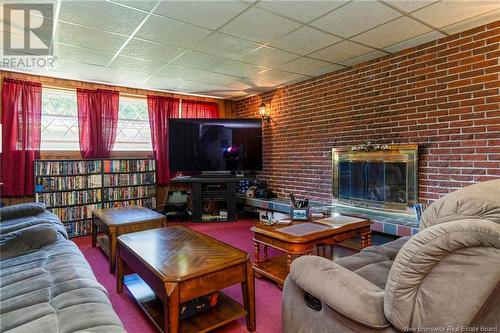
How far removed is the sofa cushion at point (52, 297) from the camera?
1.14 m

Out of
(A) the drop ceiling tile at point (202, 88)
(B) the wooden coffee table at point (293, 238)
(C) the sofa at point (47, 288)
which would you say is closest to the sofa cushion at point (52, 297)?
(C) the sofa at point (47, 288)

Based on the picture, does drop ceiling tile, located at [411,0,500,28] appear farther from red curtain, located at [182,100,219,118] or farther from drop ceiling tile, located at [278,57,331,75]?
red curtain, located at [182,100,219,118]

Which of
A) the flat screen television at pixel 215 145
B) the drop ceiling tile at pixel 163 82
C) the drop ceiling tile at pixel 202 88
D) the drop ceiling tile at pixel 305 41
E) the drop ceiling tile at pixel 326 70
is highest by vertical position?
the drop ceiling tile at pixel 202 88

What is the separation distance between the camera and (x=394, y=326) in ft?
3.67

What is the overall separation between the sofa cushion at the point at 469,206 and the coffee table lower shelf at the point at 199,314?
129cm

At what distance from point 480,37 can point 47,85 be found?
5.33 m

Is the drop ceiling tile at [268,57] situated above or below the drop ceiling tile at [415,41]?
above

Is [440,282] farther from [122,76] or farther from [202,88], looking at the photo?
[202,88]

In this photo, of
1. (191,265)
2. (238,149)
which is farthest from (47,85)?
(191,265)

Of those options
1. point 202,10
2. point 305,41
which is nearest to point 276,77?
point 305,41

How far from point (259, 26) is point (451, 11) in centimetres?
162

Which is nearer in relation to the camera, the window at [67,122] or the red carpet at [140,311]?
the red carpet at [140,311]

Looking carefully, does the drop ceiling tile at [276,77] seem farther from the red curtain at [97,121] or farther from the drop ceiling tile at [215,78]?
the red curtain at [97,121]

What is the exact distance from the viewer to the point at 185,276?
1.53 meters
